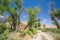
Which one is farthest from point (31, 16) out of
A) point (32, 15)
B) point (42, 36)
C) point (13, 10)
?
point (42, 36)

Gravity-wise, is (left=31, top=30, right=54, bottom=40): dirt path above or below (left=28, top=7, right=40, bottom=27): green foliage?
below

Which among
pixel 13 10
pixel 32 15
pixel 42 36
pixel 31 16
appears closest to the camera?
pixel 42 36

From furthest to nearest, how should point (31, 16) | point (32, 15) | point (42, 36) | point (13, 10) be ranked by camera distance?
point (13, 10) → point (32, 15) → point (31, 16) → point (42, 36)

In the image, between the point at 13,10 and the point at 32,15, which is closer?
the point at 32,15

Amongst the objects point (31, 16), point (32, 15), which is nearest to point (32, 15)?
point (32, 15)

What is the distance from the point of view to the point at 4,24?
79.2 feet

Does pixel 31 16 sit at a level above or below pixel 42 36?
above

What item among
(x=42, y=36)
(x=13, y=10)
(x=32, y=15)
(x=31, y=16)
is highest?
(x=13, y=10)

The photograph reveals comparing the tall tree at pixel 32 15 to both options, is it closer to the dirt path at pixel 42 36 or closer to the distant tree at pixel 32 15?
the distant tree at pixel 32 15

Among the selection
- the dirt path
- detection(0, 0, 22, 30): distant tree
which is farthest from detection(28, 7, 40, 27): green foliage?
the dirt path

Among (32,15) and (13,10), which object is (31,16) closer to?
(32,15)

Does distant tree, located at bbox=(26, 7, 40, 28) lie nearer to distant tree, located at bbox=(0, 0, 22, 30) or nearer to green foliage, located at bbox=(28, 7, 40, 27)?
green foliage, located at bbox=(28, 7, 40, 27)

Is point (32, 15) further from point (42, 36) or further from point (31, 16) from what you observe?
point (42, 36)

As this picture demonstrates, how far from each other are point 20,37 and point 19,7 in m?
6.56
